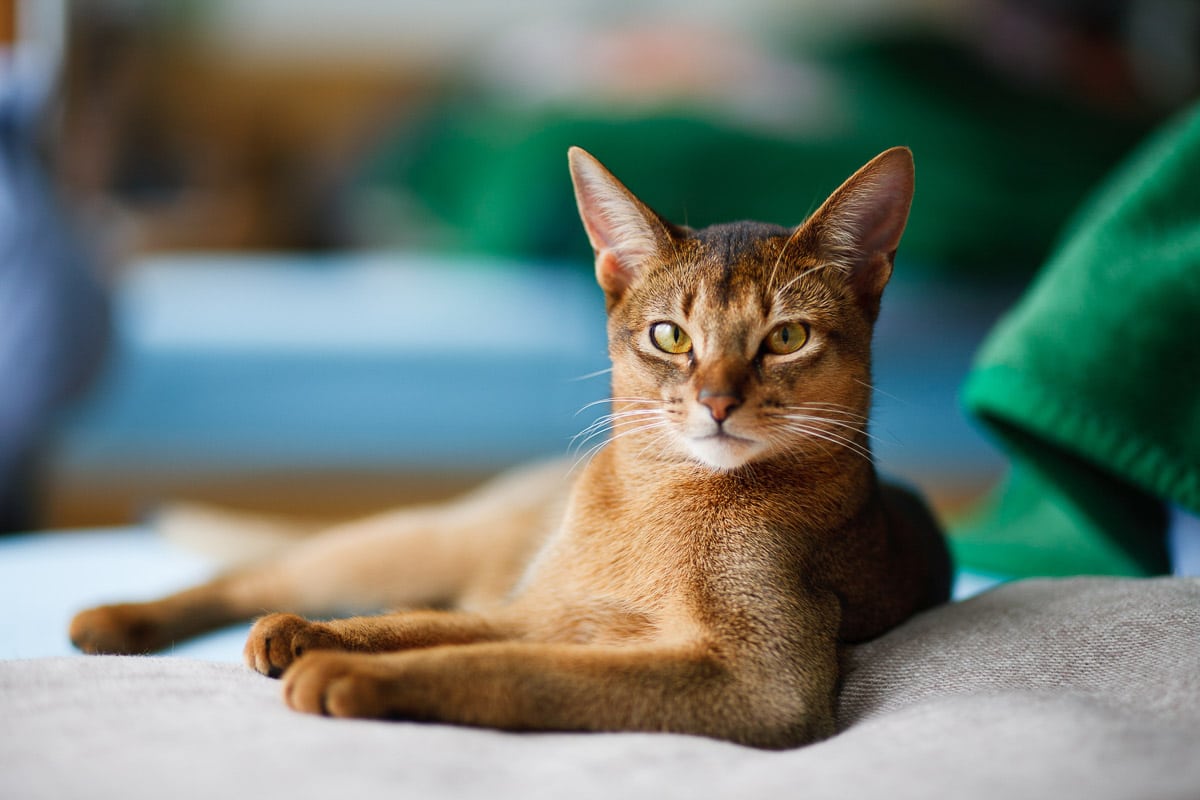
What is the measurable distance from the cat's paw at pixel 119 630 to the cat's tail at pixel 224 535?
1.09 ft

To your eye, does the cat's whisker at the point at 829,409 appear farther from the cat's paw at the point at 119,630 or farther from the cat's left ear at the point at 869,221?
the cat's paw at the point at 119,630

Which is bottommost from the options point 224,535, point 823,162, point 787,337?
point 224,535

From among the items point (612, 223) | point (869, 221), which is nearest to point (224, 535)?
point (612, 223)

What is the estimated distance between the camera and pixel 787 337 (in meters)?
1.12

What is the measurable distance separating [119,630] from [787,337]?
34.4 inches

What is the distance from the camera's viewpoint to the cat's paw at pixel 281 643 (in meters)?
1.01

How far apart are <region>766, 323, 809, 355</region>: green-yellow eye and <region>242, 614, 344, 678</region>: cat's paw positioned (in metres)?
0.53

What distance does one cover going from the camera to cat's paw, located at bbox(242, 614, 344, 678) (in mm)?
1011

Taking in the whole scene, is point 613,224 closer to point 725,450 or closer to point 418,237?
point 725,450

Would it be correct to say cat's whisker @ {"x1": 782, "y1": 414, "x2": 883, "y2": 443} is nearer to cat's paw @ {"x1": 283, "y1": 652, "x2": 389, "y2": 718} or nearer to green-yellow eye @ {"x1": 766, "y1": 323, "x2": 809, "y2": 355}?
green-yellow eye @ {"x1": 766, "y1": 323, "x2": 809, "y2": 355}

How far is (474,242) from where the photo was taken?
A: 3.42 meters

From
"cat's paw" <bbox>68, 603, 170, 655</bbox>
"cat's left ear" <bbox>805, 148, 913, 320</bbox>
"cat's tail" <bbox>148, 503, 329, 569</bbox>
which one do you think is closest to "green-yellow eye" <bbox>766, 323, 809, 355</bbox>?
"cat's left ear" <bbox>805, 148, 913, 320</bbox>

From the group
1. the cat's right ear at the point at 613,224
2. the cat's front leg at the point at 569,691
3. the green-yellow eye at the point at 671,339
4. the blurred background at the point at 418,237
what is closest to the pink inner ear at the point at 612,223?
the cat's right ear at the point at 613,224

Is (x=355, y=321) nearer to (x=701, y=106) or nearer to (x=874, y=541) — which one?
(x=701, y=106)
